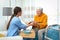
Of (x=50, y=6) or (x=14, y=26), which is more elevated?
(x=50, y=6)

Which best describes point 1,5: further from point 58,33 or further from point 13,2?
point 58,33

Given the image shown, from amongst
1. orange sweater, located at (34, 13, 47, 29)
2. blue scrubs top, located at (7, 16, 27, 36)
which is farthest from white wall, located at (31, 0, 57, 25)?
blue scrubs top, located at (7, 16, 27, 36)

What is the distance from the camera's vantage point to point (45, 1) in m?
5.41

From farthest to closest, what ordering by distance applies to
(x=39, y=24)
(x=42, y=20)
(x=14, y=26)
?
(x=42, y=20), (x=39, y=24), (x=14, y=26)

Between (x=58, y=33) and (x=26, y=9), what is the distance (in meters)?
2.43

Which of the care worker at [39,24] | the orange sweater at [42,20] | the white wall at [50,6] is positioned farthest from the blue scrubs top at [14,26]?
the white wall at [50,6]

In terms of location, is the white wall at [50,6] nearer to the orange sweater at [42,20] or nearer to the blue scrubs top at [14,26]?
the orange sweater at [42,20]

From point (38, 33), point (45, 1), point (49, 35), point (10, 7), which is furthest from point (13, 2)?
point (49, 35)

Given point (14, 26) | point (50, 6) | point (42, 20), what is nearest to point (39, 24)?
point (42, 20)

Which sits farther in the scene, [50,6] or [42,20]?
[50,6]

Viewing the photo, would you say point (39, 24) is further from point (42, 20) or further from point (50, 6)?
point (50, 6)

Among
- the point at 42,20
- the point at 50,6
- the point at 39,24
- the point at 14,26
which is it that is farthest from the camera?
the point at 50,6

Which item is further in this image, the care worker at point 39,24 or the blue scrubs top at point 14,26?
the care worker at point 39,24

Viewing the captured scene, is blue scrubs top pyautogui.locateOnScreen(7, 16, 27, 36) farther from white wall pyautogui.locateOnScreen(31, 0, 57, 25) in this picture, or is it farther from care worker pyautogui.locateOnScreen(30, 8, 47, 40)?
white wall pyautogui.locateOnScreen(31, 0, 57, 25)
